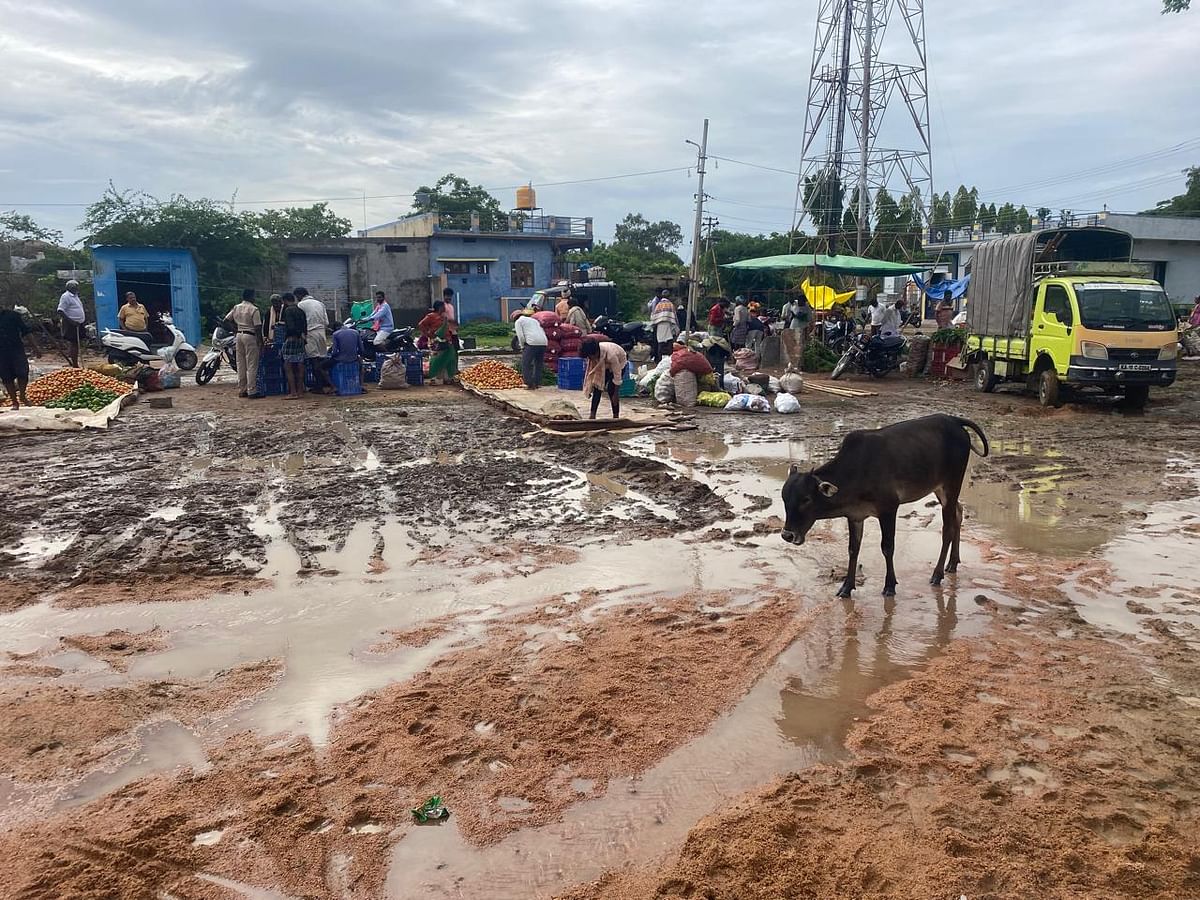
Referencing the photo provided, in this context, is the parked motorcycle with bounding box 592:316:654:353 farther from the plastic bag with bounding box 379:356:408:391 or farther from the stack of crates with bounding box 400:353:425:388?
the plastic bag with bounding box 379:356:408:391

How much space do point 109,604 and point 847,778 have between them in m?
4.73

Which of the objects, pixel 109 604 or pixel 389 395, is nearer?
pixel 109 604

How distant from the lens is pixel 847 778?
143 inches

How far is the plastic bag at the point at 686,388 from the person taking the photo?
1482cm

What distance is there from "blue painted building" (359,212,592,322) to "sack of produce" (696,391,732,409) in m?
25.5

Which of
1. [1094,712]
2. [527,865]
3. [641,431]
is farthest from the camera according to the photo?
[641,431]

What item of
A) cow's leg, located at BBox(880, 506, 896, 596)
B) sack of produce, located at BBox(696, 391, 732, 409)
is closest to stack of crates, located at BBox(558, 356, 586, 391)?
sack of produce, located at BBox(696, 391, 732, 409)

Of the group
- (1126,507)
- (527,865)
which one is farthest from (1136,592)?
(527,865)

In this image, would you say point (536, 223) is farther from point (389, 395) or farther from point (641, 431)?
point (641, 431)

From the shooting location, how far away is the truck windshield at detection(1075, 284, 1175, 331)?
13422mm

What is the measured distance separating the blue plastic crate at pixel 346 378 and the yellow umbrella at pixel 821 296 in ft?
41.8

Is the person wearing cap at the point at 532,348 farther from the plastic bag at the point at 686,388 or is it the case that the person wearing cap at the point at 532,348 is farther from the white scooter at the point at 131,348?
the white scooter at the point at 131,348

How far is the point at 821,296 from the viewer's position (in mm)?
A: 23875

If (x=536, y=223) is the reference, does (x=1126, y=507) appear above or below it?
below
